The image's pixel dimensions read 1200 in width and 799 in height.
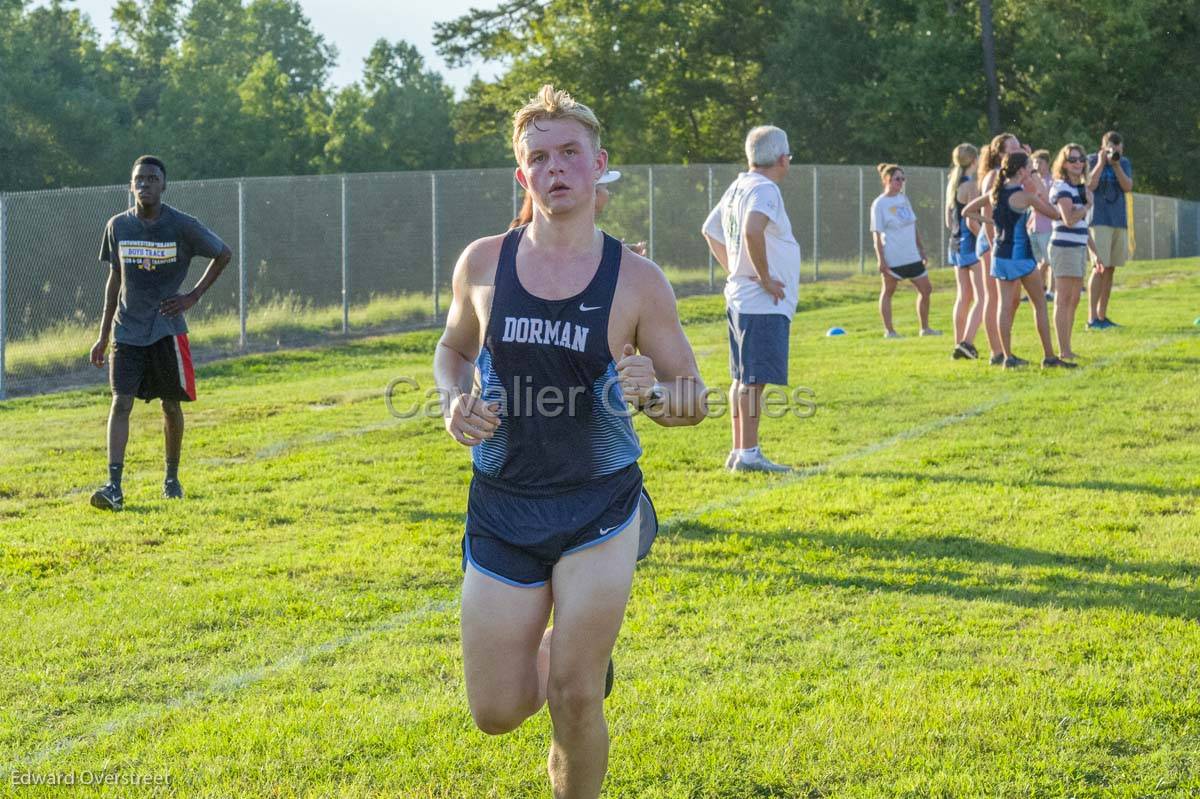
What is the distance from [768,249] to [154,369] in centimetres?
379

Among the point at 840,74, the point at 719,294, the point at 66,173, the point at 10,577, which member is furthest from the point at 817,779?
the point at 840,74

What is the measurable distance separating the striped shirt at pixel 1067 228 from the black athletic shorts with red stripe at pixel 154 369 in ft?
28.0

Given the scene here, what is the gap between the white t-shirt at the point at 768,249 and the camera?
8562 millimetres

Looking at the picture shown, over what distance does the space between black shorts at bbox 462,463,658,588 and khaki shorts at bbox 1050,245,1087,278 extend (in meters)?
10.6

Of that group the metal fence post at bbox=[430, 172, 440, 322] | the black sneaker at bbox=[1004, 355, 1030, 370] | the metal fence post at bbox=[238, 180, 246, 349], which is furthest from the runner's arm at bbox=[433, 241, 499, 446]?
the metal fence post at bbox=[430, 172, 440, 322]

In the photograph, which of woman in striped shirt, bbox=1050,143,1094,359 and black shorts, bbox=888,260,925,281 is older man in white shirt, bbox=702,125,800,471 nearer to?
woman in striped shirt, bbox=1050,143,1094,359

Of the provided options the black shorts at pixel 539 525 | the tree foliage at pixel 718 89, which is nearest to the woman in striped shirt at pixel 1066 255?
the black shorts at pixel 539 525

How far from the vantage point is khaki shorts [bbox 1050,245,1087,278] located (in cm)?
1338

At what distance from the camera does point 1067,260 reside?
43.9ft

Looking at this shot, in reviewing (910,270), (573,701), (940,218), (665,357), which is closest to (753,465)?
(665,357)

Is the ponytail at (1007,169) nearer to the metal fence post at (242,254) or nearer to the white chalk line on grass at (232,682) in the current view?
the white chalk line on grass at (232,682)

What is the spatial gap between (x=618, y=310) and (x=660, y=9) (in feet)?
142

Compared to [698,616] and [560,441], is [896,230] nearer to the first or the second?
[698,616]

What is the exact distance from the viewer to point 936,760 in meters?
4.35
